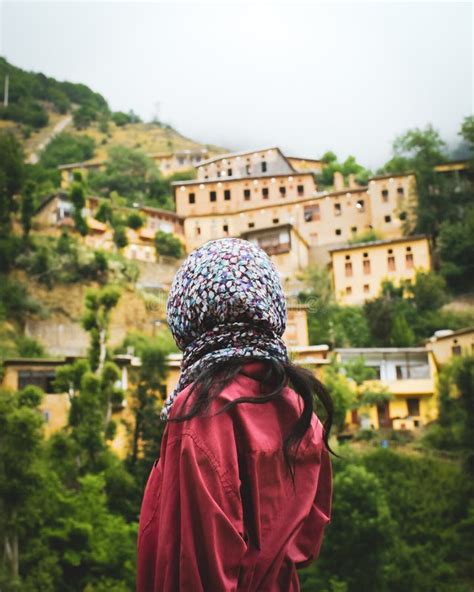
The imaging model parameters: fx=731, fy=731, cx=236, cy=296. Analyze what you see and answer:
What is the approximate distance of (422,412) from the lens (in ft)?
89.1

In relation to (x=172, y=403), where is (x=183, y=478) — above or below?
below

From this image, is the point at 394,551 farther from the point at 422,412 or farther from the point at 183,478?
the point at 183,478

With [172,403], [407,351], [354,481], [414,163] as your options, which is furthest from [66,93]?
[172,403]

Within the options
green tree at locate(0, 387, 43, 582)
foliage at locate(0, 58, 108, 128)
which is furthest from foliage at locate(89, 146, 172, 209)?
green tree at locate(0, 387, 43, 582)

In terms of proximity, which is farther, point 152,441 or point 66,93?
point 66,93

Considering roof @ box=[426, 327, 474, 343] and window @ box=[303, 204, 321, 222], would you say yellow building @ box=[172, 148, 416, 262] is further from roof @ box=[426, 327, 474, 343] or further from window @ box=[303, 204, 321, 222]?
roof @ box=[426, 327, 474, 343]

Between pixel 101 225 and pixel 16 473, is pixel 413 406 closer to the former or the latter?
pixel 16 473

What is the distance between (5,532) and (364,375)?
14745mm

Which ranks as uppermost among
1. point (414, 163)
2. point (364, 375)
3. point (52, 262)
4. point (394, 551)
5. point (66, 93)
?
point (66, 93)

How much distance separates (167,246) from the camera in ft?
131

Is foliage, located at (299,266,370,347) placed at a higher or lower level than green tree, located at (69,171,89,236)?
lower

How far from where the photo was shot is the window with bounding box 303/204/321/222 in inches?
1636

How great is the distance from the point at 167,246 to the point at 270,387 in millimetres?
38218

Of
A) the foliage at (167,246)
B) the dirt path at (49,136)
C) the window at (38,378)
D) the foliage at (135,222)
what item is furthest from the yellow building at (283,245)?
the dirt path at (49,136)
